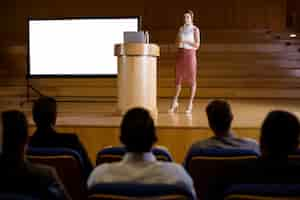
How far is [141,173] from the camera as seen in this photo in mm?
1983

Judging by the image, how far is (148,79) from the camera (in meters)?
4.87

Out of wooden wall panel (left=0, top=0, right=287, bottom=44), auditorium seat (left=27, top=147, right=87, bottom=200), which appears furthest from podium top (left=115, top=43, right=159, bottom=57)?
wooden wall panel (left=0, top=0, right=287, bottom=44)

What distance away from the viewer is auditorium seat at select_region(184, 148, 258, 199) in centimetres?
241

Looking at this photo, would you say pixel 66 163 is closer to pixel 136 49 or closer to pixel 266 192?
pixel 266 192

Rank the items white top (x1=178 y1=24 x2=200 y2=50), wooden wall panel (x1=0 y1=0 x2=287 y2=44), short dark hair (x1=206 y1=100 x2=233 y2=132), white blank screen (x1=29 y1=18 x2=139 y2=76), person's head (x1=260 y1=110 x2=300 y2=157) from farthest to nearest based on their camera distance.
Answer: wooden wall panel (x1=0 y1=0 x2=287 y2=44), white blank screen (x1=29 y1=18 x2=139 y2=76), white top (x1=178 y1=24 x2=200 y2=50), short dark hair (x1=206 y1=100 x2=233 y2=132), person's head (x1=260 y1=110 x2=300 y2=157)

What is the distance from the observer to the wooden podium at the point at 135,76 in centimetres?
480

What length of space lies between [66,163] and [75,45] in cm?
489

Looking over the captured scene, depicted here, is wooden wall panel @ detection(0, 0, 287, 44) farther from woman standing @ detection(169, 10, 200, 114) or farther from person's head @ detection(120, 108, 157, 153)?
person's head @ detection(120, 108, 157, 153)

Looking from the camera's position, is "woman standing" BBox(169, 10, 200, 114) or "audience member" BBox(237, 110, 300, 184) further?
"woman standing" BBox(169, 10, 200, 114)

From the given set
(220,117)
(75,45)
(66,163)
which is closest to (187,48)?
(75,45)

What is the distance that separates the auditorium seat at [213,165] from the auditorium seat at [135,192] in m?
0.66

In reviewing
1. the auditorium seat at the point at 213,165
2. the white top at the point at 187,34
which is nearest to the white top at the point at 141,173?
the auditorium seat at the point at 213,165

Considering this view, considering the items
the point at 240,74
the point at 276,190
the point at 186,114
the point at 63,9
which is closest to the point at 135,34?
the point at 186,114

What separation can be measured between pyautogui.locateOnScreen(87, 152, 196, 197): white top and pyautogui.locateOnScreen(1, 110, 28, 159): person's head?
0.31 metres
